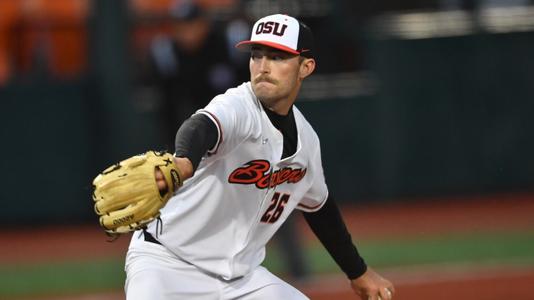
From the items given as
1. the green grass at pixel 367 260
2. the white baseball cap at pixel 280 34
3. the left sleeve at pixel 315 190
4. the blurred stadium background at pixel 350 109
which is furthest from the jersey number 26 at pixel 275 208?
the blurred stadium background at pixel 350 109

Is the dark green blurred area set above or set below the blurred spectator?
below

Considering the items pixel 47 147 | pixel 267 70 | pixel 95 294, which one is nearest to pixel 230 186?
pixel 267 70

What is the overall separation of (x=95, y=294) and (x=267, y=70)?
16.8 feet

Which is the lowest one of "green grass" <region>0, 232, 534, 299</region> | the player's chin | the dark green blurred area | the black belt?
"green grass" <region>0, 232, 534, 299</region>

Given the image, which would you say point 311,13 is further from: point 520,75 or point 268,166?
point 268,166

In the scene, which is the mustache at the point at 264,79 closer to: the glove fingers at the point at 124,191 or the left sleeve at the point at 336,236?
the left sleeve at the point at 336,236

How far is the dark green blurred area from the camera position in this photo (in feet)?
43.7

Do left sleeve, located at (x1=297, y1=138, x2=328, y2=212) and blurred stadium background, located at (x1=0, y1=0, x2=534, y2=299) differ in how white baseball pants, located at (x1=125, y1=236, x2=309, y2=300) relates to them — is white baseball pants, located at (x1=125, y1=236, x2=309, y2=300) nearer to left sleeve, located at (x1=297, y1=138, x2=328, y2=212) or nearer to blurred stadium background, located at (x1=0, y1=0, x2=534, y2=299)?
left sleeve, located at (x1=297, y1=138, x2=328, y2=212)

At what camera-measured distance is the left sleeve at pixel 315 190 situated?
17.1 feet

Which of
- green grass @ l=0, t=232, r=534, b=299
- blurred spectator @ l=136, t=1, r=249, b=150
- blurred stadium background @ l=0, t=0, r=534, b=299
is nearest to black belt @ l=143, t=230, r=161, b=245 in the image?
blurred spectator @ l=136, t=1, r=249, b=150

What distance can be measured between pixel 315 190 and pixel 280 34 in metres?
0.84

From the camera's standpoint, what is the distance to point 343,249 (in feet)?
18.0

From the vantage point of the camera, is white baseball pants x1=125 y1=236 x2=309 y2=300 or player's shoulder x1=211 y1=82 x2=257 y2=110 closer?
player's shoulder x1=211 y1=82 x2=257 y2=110

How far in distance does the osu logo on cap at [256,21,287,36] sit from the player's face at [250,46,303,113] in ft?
0.24
